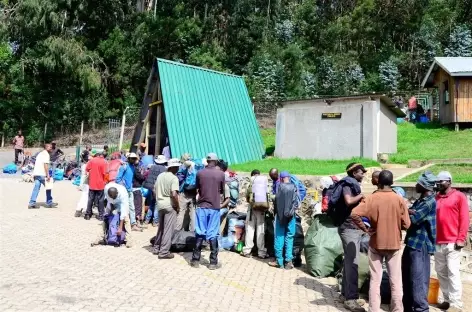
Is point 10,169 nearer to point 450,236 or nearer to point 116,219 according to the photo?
point 116,219

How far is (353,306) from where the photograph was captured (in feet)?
19.5

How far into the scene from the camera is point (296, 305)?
6.05 metres

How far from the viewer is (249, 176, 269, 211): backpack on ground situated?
8.35 m

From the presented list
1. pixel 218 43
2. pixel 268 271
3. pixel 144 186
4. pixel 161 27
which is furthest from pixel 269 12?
pixel 268 271

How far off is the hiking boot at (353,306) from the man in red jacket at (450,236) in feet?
4.28

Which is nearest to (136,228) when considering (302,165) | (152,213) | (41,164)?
(152,213)

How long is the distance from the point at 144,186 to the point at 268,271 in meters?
4.12

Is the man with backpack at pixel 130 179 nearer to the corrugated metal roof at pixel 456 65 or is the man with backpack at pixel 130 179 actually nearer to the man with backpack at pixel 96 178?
the man with backpack at pixel 96 178

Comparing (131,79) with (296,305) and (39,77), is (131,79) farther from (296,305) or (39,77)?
(296,305)

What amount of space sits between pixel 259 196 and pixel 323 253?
5.17 ft

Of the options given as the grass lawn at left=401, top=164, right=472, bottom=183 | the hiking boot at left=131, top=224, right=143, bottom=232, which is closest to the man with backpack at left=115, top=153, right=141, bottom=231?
the hiking boot at left=131, top=224, right=143, bottom=232

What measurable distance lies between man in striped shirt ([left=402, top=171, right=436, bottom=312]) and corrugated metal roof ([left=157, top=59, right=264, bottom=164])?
1032cm

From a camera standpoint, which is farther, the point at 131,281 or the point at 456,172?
the point at 456,172

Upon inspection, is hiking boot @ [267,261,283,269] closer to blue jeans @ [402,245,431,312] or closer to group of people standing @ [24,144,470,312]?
group of people standing @ [24,144,470,312]
